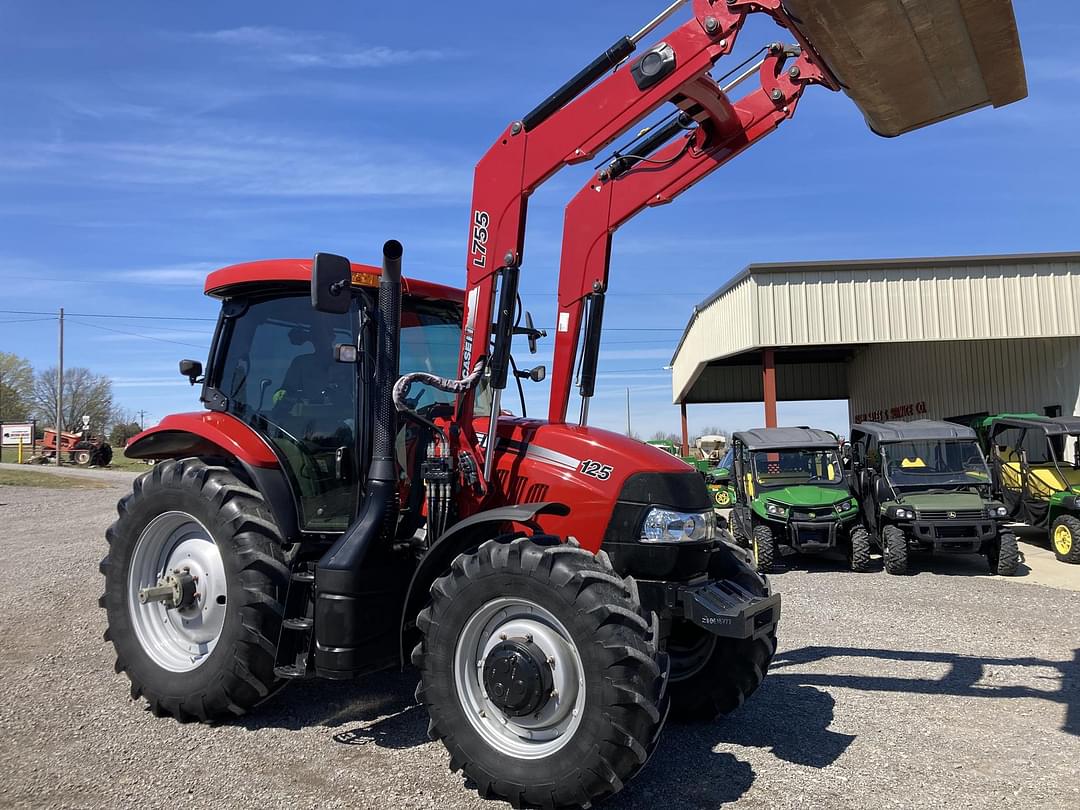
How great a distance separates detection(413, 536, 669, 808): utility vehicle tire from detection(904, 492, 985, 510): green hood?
846 cm

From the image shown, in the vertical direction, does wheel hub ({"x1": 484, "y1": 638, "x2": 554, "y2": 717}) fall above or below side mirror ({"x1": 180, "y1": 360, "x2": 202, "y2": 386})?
below

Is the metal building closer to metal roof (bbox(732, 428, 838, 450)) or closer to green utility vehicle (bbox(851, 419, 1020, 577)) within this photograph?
metal roof (bbox(732, 428, 838, 450))

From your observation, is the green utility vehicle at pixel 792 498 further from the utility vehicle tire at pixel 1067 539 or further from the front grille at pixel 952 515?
the utility vehicle tire at pixel 1067 539

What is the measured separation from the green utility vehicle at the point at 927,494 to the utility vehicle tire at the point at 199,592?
8.53 metres

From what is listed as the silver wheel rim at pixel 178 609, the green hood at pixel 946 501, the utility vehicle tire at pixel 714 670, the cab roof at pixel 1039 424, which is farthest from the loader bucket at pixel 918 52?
the cab roof at pixel 1039 424

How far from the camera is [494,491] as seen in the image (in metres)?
4.21

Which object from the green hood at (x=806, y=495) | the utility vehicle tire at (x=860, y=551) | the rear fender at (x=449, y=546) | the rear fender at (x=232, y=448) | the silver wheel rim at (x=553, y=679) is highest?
the rear fender at (x=232, y=448)

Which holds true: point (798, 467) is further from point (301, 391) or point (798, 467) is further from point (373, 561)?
point (373, 561)

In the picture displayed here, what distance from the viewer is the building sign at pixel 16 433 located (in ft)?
A: 128

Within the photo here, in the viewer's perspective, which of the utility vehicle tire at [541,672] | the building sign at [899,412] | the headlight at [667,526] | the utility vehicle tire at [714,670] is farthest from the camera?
the building sign at [899,412]

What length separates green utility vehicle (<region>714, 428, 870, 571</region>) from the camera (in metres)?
10.8

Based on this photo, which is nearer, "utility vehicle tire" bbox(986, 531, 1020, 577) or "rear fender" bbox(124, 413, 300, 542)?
"rear fender" bbox(124, 413, 300, 542)

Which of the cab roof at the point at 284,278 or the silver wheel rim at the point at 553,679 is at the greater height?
the cab roof at the point at 284,278

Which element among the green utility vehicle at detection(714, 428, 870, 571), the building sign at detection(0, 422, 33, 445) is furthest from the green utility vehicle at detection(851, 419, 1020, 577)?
the building sign at detection(0, 422, 33, 445)
